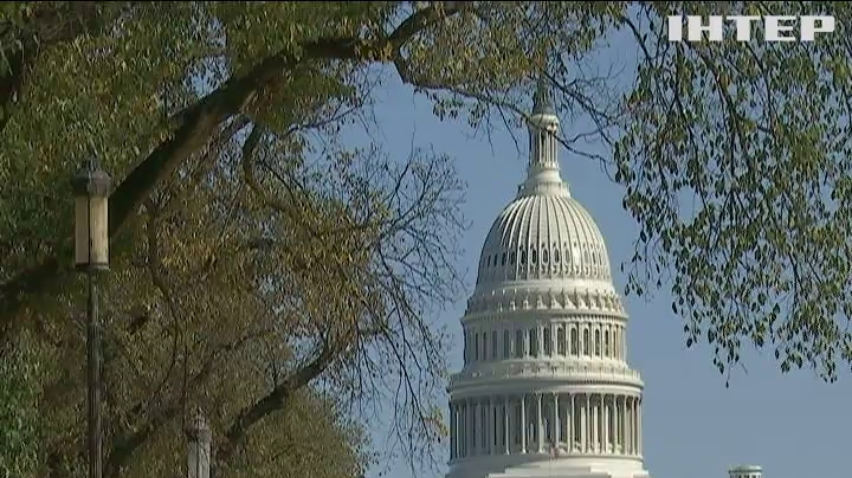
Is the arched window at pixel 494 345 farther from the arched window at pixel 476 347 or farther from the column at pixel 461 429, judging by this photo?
the column at pixel 461 429

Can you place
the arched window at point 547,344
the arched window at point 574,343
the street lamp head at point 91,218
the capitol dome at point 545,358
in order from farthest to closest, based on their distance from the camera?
the arched window at point 574,343
the arched window at point 547,344
the capitol dome at point 545,358
the street lamp head at point 91,218

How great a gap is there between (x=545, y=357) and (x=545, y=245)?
7071 mm

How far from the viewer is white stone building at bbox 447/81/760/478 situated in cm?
13388

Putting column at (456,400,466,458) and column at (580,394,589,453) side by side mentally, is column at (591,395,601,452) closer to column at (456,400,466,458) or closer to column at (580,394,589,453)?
column at (580,394,589,453)

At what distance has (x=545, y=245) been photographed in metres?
137

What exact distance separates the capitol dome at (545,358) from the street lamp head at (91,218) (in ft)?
383

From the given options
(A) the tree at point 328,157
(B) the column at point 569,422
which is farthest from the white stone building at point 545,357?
(A) the tree at point 328,157

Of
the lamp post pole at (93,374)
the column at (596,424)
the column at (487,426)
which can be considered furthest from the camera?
the column at (487,426)

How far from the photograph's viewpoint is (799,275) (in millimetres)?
15914

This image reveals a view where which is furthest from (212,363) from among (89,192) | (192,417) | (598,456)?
(598,456)

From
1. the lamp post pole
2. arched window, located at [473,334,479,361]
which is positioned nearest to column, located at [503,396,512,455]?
arched window, located at [473,334,479,361]

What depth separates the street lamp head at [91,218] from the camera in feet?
50.8

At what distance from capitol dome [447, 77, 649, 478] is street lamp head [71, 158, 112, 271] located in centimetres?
11678

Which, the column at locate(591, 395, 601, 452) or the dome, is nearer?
the column at locate(591, 395, 601, 452)
